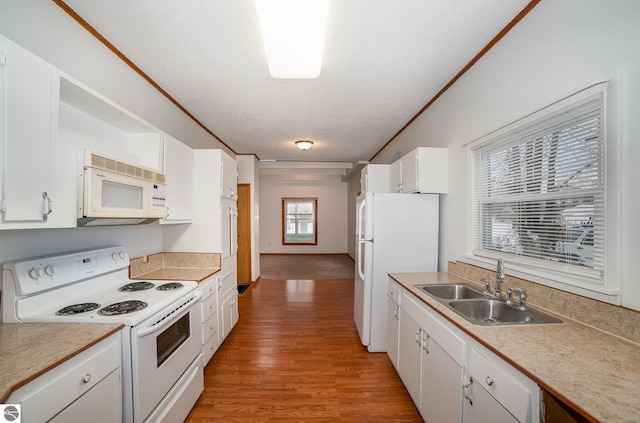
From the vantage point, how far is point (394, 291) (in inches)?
90.7

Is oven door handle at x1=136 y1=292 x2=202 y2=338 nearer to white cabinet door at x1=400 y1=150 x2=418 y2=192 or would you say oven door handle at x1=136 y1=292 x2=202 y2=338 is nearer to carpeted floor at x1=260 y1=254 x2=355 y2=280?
white cabinet door at x1=400 y1=150 x2=418 y2=192

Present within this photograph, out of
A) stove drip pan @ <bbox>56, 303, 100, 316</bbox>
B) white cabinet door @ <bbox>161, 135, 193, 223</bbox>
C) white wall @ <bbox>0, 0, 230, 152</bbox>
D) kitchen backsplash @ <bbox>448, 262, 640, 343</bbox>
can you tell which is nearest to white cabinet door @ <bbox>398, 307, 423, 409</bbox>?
kitchen backsplash @ <bbox>448, 262, 640, 343</bbox>

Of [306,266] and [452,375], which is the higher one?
[452,375]

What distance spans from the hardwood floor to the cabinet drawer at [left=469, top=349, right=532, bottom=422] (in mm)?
1003

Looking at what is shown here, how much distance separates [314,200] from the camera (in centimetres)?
898

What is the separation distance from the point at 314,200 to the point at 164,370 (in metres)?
7.63

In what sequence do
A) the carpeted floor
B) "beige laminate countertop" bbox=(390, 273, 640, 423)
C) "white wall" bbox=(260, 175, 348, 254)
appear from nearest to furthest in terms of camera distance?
"beige laminate countertop" bbox=(390, 273, 640, 423)
the carpeted floor
"white wall" bbox=(260, 175, 348, 254)

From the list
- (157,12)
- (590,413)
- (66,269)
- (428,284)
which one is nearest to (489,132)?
(428,284)

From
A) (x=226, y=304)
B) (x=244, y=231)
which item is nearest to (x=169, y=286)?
(x=226, y=304)

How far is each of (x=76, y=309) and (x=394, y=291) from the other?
2275mm

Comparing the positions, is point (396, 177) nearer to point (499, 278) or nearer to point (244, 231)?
point (499, 278)

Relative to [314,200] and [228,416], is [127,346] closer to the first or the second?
[228,416]

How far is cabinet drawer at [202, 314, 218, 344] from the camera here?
2.29 metres

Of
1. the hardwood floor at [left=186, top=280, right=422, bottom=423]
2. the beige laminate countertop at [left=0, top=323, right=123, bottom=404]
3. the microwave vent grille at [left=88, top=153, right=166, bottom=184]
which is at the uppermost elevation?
the microwave vent grille at [left=88, top=153, right=166, bottom=184]
